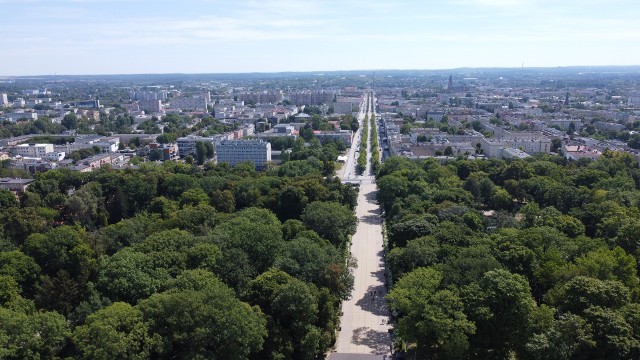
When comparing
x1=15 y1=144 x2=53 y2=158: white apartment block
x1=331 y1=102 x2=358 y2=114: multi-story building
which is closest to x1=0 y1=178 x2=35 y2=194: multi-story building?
x1=15 y1=144 x2=53 y2=158: white apartment block

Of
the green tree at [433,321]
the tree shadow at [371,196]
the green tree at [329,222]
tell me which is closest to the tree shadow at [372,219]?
the tree shadow at [371,196]

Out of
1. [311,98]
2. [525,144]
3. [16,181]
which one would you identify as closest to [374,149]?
[525,144]

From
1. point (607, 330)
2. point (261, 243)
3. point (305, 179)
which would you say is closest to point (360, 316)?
point (261, 243)

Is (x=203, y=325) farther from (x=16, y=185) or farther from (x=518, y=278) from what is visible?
(x=16, y=185)

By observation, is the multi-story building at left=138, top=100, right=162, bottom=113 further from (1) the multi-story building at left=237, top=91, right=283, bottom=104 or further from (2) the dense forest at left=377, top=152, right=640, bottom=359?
(2) the dense forest at left=377, top=152, right=640, bottom=359

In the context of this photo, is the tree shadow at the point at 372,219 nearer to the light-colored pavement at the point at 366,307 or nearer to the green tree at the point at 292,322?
the light-colored pavement at the point at 366,307

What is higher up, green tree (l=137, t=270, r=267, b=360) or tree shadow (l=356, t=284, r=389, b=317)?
green tree (l=137, t=270, r=267, b=360)
